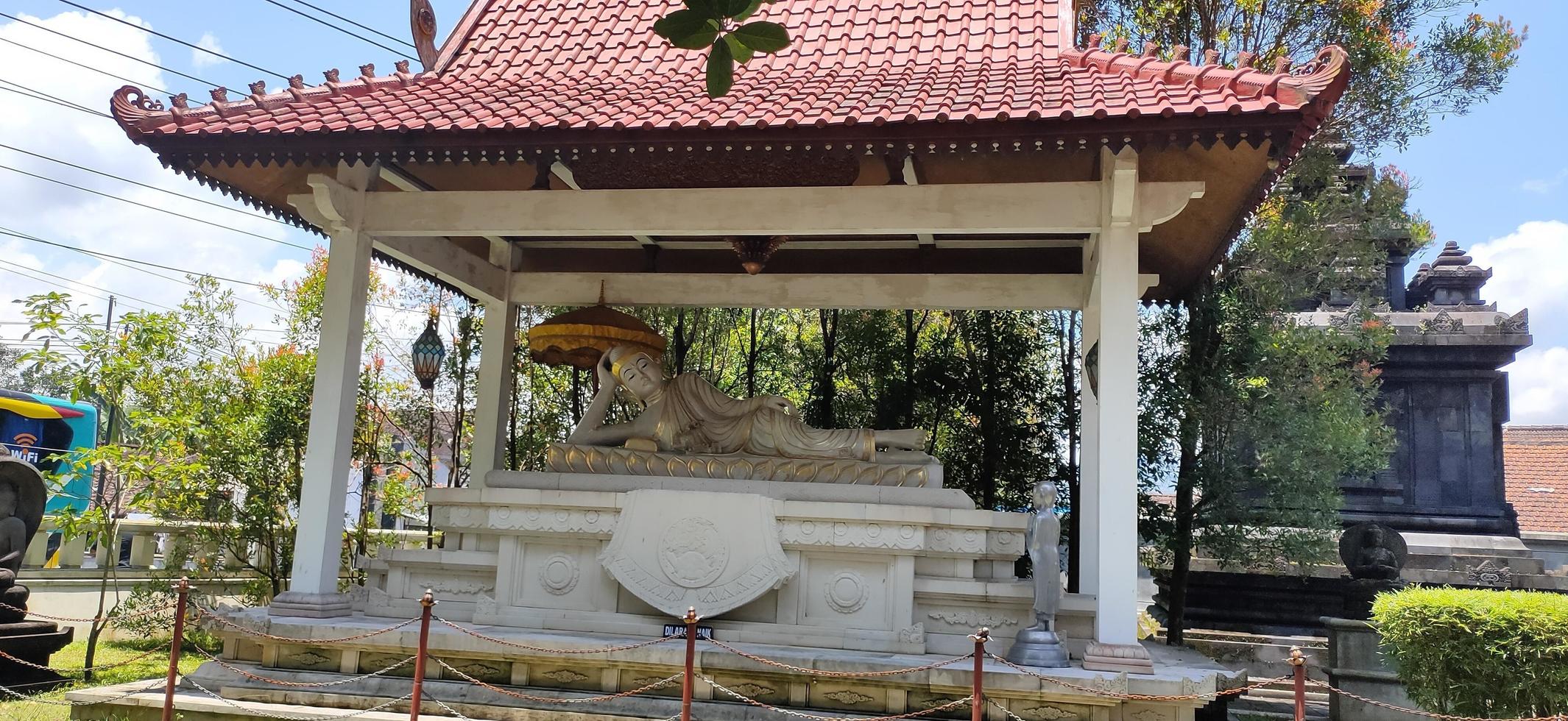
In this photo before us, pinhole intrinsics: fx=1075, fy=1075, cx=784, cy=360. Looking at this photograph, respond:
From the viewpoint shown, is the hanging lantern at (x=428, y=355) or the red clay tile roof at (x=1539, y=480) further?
the red clay tile roof at (x=1539, y=480)

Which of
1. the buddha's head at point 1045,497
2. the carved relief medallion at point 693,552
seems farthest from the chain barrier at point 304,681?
the buddha's head at point 1045,497

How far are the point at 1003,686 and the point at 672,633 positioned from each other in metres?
2.21

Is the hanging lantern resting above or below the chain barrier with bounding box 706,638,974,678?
above

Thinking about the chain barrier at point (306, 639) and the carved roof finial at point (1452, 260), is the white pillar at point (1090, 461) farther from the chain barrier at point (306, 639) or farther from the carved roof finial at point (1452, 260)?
the carved roof finial at point (1452, 260)

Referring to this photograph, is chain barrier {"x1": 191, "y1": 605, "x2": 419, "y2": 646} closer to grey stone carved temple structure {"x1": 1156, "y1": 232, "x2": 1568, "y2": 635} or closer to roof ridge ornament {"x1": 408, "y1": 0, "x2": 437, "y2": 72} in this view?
roof ridge ornament {"x1": 408, "y1": 0, "x2": 437, "y2": 72}

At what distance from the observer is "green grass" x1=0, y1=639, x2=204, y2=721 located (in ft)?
24.3

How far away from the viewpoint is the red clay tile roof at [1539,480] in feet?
59.3

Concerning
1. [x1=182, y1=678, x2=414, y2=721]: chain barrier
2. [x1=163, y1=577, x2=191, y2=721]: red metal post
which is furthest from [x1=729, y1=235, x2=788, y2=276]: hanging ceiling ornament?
[x1=163, y1=577, x2=191, y2=721]: red metal post

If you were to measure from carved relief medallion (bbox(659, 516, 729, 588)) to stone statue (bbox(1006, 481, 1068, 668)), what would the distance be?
6.46 ft

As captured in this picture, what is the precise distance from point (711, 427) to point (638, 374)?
75cm

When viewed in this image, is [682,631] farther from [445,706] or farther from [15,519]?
[15,519]

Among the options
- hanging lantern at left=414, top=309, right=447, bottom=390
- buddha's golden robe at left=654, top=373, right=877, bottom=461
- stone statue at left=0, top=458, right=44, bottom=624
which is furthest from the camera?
hanging lantern at left=414, top=309, right=447, bottom=390

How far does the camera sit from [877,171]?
741 cm

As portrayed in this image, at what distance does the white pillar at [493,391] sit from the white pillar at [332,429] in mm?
2134
